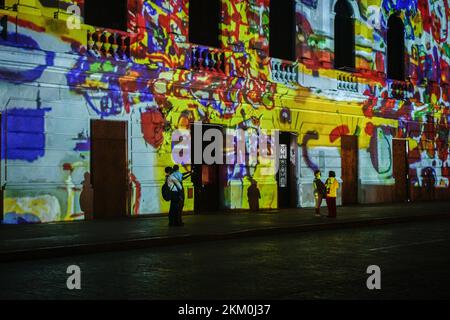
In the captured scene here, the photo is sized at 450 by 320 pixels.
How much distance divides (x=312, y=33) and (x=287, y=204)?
601 cm

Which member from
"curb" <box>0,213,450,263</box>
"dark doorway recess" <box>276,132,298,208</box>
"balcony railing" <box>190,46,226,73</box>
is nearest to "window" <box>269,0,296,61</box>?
"balcony railing" <box>190,46,226,73</box>

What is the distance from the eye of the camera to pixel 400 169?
82.0 feet

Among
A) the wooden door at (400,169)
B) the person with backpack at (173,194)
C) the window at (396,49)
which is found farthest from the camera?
the window at (396,49)

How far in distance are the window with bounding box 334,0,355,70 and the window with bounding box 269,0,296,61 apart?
7.89ft

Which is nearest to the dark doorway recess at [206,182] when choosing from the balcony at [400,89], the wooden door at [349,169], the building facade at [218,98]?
the building facade at [218,98]

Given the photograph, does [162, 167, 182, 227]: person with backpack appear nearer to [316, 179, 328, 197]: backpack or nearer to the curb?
the curb

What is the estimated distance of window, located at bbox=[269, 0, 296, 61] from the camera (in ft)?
68.1

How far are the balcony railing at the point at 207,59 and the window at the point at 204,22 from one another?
457 millimetres

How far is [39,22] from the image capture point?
49.2 ft

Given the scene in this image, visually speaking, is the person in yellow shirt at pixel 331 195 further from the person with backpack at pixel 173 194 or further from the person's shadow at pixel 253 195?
the person with backpack at pixel 173 194

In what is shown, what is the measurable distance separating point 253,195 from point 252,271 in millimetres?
10967

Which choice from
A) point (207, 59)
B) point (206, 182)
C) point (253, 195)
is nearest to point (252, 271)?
point (206, 182)

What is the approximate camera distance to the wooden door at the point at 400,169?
24844 millimetres

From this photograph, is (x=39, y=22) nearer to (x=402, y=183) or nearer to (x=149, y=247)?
(x=149, y=247)
